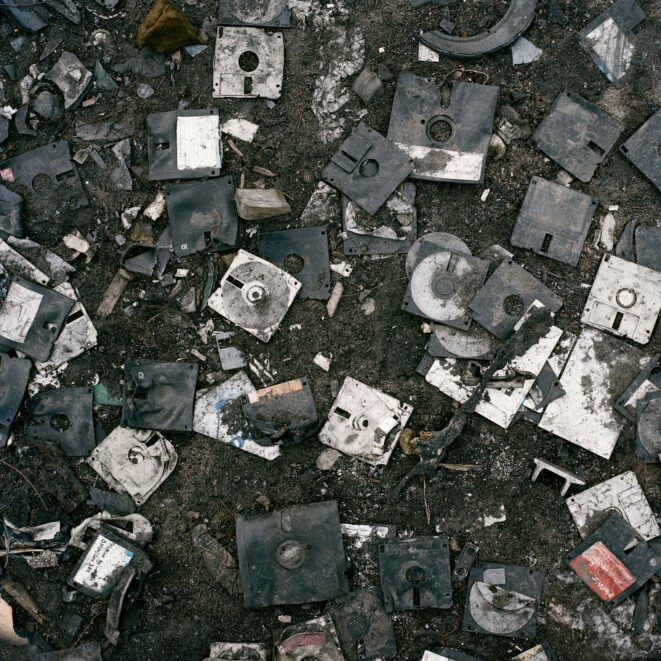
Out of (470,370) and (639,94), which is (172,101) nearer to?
(470,370)

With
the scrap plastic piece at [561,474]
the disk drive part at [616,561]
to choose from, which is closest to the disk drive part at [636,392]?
the scrap plastic piece at [561,474]

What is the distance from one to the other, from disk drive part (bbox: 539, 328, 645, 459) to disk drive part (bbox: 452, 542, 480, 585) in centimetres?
101

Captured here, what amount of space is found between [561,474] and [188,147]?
11.7 feet

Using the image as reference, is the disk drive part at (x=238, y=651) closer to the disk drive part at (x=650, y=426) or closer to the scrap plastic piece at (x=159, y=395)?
the scrap plastic piece at (x=159, y=395)

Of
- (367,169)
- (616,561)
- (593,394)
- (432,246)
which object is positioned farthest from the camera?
(367,169)

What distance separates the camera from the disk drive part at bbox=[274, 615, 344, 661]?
4.65m

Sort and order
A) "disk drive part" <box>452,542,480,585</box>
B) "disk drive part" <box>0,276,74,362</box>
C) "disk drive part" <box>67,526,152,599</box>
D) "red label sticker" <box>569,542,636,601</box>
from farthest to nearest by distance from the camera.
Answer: "disk drive part" <box>0,276,74,362</box>
"disk drive part" <box>67,526,152,599</box>
"disk drive part" <box>452,542,480,585</box>
"red label sticker" <box>569,542,636,601</box>

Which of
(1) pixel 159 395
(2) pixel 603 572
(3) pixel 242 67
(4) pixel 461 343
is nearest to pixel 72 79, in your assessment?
(3) pixel 242 67

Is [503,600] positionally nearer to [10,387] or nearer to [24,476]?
[24,476]

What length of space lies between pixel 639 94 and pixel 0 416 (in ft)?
17.1

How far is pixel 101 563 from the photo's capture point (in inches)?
191

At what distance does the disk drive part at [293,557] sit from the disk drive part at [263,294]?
4.27 feet

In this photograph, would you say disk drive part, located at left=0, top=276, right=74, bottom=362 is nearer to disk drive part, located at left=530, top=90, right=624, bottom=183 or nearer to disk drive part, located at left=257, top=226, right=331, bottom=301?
disk drive part, located at left=257, top=226, right=331, bottom=301

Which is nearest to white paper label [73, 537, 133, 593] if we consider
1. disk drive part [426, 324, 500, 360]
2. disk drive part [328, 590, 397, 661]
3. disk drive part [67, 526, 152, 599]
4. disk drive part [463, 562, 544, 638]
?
disk drive part [67, 526, 152, 599]
